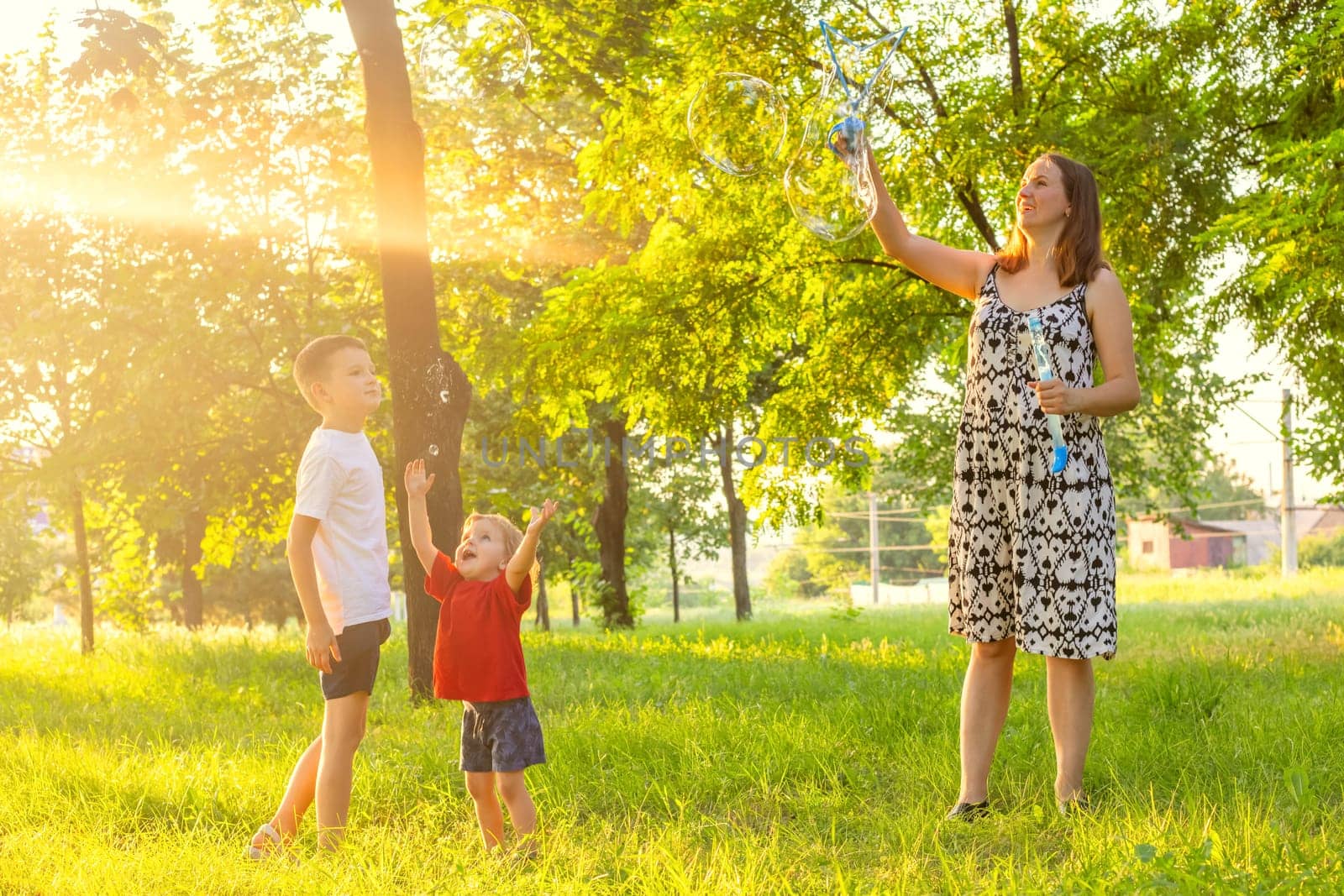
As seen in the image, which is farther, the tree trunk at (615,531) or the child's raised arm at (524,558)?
the tree trunk at (615,531)

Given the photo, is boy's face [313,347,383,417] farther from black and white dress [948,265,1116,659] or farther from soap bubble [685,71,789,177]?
soap bubble [685,71,789,177]

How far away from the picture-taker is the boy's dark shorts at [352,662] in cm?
396

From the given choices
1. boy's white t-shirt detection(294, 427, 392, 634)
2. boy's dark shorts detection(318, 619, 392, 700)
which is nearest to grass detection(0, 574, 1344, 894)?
boy's dark shorts detection(318, 619, 392, 700)

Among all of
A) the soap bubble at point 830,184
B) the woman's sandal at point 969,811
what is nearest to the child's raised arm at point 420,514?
the soap bubble at point 830,184

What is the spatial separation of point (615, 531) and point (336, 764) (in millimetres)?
14469

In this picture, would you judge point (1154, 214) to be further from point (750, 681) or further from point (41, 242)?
point (41, 242)

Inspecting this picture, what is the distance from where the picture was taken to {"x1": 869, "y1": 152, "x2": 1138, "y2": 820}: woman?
405cm

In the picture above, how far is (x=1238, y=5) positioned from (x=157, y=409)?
10767mm

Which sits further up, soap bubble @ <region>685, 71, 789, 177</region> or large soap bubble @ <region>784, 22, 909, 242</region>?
soap bubble @ <region>685, 71, 789, 177</region>

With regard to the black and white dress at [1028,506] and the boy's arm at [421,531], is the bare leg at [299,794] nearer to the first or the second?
the boy's arm at [421,531]

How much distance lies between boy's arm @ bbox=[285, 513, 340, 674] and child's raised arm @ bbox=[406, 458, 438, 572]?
326 millimetres

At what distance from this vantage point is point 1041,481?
411 centimetres

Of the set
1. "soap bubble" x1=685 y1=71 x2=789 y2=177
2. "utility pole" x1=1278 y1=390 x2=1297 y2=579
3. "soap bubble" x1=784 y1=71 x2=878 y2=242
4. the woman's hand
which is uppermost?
"soap bubble" x1=685 y1=71 x2=789 y2=177

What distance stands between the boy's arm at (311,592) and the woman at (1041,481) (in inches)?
85.7
